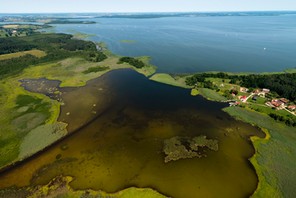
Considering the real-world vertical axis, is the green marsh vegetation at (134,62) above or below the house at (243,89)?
below

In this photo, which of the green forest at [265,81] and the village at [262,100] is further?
the green forest at [265,81]

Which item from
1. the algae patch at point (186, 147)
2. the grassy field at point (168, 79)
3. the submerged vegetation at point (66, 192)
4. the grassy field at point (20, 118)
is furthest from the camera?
the grassy field at point (168, 79)

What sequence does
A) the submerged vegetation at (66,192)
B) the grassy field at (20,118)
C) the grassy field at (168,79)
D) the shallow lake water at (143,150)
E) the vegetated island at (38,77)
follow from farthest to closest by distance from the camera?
1. the grassy field at (168,79)
2. the vegetated island at (38,77)
3. the grassy field at (20,118)
4. the shallow lake water at (143,150)
5. the submerged vegetation at (66,192)

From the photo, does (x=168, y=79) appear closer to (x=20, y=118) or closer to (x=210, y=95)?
(x=210, y=95)

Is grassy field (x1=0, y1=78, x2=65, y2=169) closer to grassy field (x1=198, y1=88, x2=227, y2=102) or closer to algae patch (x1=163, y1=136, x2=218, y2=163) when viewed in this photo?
algae patch (x1=163, y1=136, x2=218, y2=163)

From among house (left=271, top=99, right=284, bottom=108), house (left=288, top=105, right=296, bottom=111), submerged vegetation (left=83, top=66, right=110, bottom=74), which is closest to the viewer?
house (left=288, top=105, right=296, bottom=111)

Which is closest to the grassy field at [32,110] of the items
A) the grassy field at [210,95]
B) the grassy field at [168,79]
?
the grassy field at [168,79]

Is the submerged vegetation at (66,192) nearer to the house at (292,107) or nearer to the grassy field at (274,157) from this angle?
the grassy field at (274,157)

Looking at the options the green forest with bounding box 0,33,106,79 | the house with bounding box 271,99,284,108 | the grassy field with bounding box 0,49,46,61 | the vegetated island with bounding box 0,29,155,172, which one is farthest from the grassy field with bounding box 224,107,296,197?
the grassy field with bounding box 0,49,46,61
